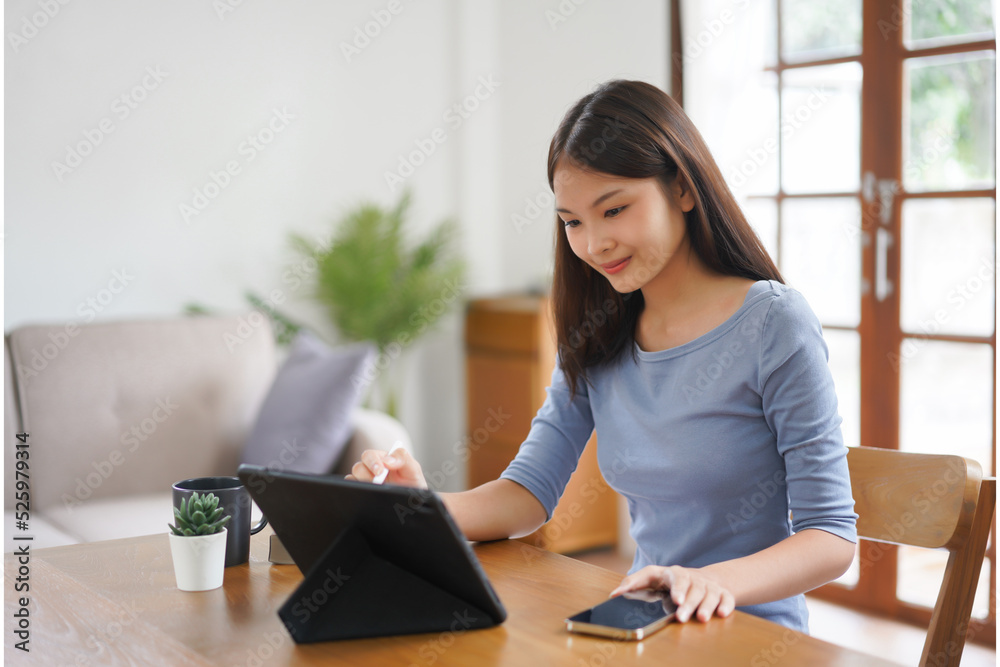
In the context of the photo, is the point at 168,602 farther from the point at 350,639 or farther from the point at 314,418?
the point at 314,418

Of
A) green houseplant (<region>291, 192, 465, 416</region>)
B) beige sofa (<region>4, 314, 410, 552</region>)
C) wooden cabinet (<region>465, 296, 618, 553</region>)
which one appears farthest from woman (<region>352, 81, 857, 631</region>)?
green houseplant (<region>291, 192, 465, 416</region>)

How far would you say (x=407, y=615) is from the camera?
91cm

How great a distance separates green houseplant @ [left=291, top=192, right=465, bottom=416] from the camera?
369 centimetres

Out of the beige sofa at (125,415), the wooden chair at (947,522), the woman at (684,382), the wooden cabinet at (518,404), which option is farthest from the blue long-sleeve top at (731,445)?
the wooden cabinet at (518,404)

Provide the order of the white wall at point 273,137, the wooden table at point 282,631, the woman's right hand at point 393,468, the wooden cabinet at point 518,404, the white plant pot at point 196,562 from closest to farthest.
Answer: the wooden table at point 282,631
the white plant pot at point 196,562
the woman's right hand at point 393,468
the white wall at point 273,137
the wooden cabinet at point 518,404

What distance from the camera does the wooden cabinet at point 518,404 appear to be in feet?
11.7

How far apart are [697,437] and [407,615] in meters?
0.50

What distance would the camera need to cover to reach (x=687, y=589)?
3.06 ft

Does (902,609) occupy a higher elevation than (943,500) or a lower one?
lower

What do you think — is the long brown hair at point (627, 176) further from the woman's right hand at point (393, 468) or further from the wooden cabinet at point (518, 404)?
the wooden cabinet at point (518, 404)

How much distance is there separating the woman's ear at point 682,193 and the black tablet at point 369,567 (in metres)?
0.63

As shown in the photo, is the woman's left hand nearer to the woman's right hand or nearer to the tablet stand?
the tablet stand

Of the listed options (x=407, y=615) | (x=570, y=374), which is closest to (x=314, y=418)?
(x=570, y=374)

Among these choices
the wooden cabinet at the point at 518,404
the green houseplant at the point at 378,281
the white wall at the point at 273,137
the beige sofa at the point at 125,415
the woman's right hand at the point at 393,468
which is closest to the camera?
the woman's right hand at the point at 393,468
